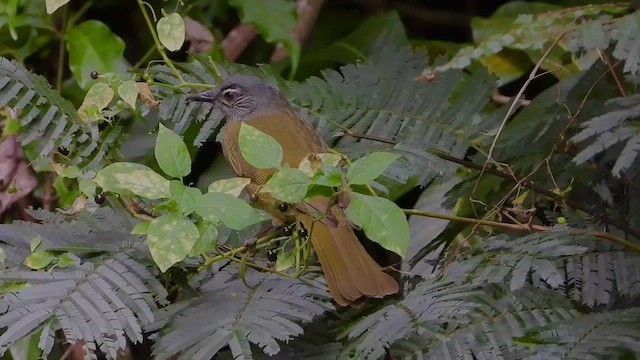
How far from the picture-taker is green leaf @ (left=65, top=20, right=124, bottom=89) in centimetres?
215

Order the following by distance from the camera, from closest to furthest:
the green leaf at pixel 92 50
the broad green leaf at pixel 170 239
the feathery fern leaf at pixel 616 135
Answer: the broad green leaf at pixel 170 239 → the feathery fern leaf at pixel 616 135 → the green leaf at pixel 92 50

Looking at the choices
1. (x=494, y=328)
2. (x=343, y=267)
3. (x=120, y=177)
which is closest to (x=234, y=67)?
(x=343, y=267)

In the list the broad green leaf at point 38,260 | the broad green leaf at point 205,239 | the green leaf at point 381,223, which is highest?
the green leaf at point 381,223

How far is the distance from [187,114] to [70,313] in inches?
21.1

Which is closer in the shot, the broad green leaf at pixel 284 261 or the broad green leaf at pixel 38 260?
the broad green leaf at pixel 38 260

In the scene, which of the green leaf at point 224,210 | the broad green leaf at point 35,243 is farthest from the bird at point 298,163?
the broad green leaf at point 35,243

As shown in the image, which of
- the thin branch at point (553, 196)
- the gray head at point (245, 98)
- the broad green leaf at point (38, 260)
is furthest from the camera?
the gray head at point (245, 98)

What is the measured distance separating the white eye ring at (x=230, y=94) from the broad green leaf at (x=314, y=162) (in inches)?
20.8

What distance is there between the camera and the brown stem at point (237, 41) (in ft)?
8.08

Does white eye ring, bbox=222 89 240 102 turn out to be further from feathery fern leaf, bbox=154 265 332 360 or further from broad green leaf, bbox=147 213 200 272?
broad green leaf, bbox=147 213 200 272

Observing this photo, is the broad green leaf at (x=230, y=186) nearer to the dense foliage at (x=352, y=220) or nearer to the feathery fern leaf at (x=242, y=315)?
the dense foliage at (x=352, y=220)

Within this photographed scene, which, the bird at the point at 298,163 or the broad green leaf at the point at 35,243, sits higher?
the broad green leaf at the point at 35,243

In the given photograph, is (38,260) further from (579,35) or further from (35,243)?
(579,35)

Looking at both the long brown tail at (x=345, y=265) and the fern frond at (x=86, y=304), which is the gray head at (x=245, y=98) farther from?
the fern frond at (x=86, y=304)
